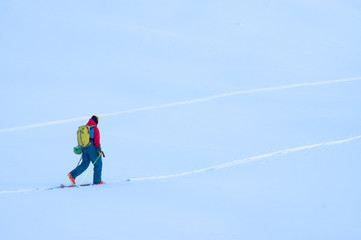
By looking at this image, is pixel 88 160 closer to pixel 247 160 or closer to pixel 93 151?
pixel 93 151

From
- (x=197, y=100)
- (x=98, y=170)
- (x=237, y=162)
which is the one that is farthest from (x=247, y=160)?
(x=197, y=100)

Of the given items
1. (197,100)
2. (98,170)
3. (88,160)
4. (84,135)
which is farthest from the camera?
(197,100)

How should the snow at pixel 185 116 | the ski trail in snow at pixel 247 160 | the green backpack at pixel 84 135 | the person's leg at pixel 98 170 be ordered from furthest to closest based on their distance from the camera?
the ski trail in snow at pixel 247 160 → the person's leg at pixel 98 170 → the green backpack at pixel 84 135 → the snow at pixel 185 116

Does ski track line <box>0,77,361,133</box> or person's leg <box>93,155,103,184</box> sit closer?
person's leg <box>93,155,103,184</box>

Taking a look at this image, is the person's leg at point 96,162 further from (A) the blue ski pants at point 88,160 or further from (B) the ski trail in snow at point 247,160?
(B) the ski trail in snow at point 247,160

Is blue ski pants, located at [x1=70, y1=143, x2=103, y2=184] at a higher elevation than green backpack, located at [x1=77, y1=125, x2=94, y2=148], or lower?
lower

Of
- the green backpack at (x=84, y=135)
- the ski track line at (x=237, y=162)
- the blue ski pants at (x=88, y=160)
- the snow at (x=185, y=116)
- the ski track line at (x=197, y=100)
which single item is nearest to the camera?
the snow at (x=185, y=116)

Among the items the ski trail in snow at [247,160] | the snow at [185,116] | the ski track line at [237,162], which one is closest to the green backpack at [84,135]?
the snow at [185,116]

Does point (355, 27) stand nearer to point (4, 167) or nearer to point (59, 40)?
point (59, 40)

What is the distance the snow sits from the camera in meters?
6.45

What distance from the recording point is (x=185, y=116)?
45.4ft

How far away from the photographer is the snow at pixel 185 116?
21.1 feet

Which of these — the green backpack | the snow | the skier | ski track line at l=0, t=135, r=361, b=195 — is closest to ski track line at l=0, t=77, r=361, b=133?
the snow

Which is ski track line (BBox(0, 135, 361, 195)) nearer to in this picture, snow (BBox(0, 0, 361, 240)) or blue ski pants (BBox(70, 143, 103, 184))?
snow (BBox(0, 0, 361, 240))
